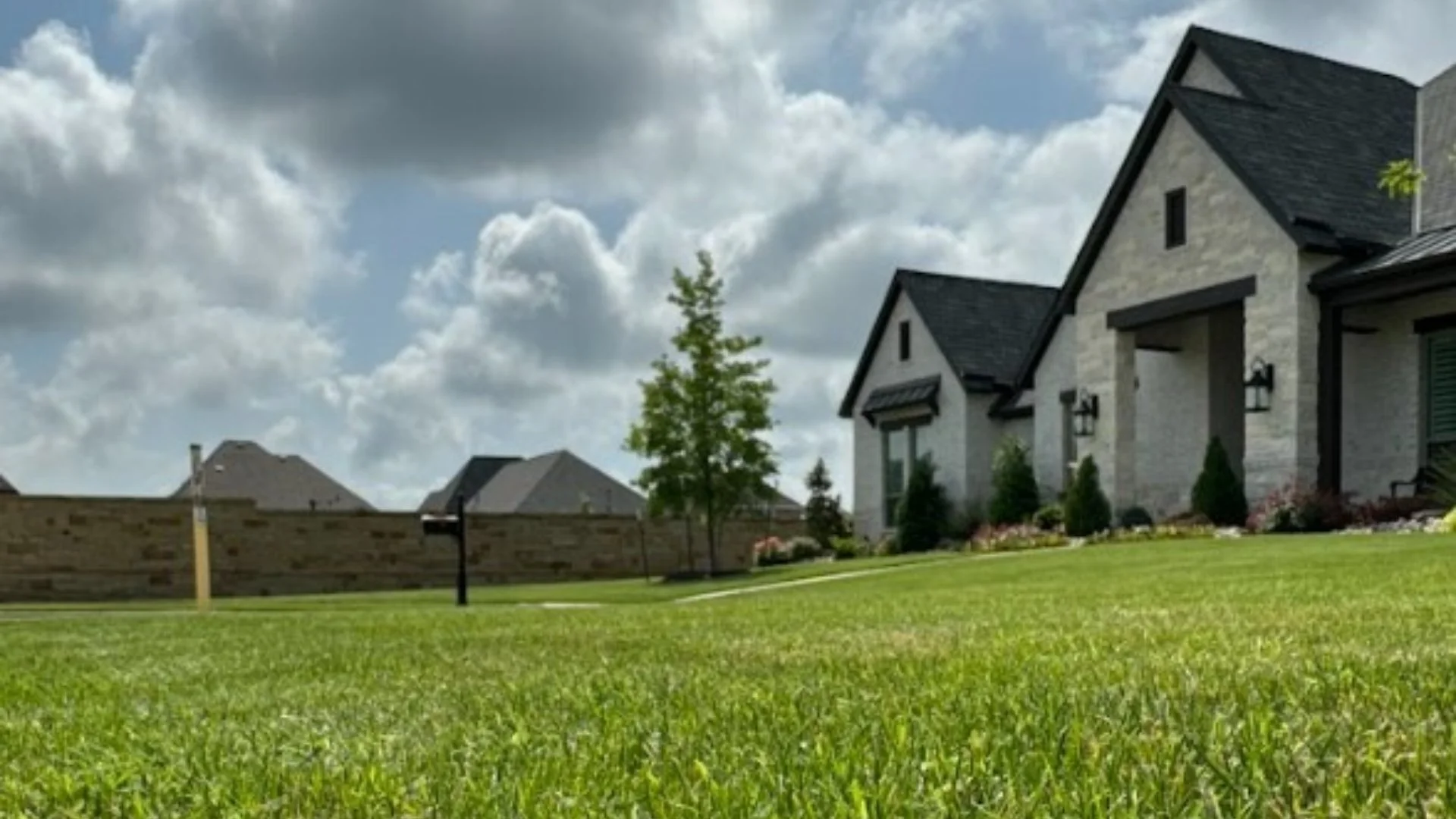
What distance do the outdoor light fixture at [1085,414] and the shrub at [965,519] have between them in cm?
491

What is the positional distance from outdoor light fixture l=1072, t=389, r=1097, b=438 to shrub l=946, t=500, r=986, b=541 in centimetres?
491

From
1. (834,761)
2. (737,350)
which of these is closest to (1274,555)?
(834,761)

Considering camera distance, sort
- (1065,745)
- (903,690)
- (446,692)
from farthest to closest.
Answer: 1. (446,692)
2. (903,690)
3. (1065,745)

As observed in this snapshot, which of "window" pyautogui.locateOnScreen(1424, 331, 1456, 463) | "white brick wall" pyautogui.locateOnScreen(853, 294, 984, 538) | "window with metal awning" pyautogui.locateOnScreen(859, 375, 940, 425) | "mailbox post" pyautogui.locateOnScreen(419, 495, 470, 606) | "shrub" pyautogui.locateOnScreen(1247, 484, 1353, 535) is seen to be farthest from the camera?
"window with metal awning" pyautogui.locateOnScreen(859, 375, 940, 425)

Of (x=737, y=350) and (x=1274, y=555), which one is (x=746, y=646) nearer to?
(x=1274, y=555)

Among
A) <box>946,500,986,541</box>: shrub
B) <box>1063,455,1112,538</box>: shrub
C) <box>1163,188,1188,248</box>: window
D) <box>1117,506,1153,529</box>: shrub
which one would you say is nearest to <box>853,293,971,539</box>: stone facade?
<box>946,500,986,541</box>: shrub

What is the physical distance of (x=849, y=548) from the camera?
28875 millimetres

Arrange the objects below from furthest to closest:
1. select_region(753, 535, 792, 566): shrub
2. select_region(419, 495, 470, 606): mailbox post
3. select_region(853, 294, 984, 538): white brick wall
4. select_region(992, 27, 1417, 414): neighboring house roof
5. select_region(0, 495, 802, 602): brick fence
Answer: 1. select_region(753, 535, 792, 566): shrub
2. select_region(853, 294, 984, 538): white brick wall
3. select_region(0, 495, 802, 602): brick fence
4. select_region(992, 27, 1417, 414): neighboring house roof
5. select_region(419, 495, 470, 606): mailbox post

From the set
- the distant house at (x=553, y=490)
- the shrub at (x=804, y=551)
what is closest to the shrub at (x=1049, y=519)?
the shrub at (x=804, y=551)

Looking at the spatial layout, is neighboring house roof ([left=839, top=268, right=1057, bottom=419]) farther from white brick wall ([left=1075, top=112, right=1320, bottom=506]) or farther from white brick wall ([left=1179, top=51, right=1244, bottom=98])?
white brick wall ([left=1179, top=51, right=1244, bottom=98])

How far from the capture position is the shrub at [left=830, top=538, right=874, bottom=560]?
28.9 meters

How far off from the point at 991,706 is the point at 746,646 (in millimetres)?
2504

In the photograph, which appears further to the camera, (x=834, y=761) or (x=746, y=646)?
(x=746, y=646)

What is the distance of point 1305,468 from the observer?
62.3ft
